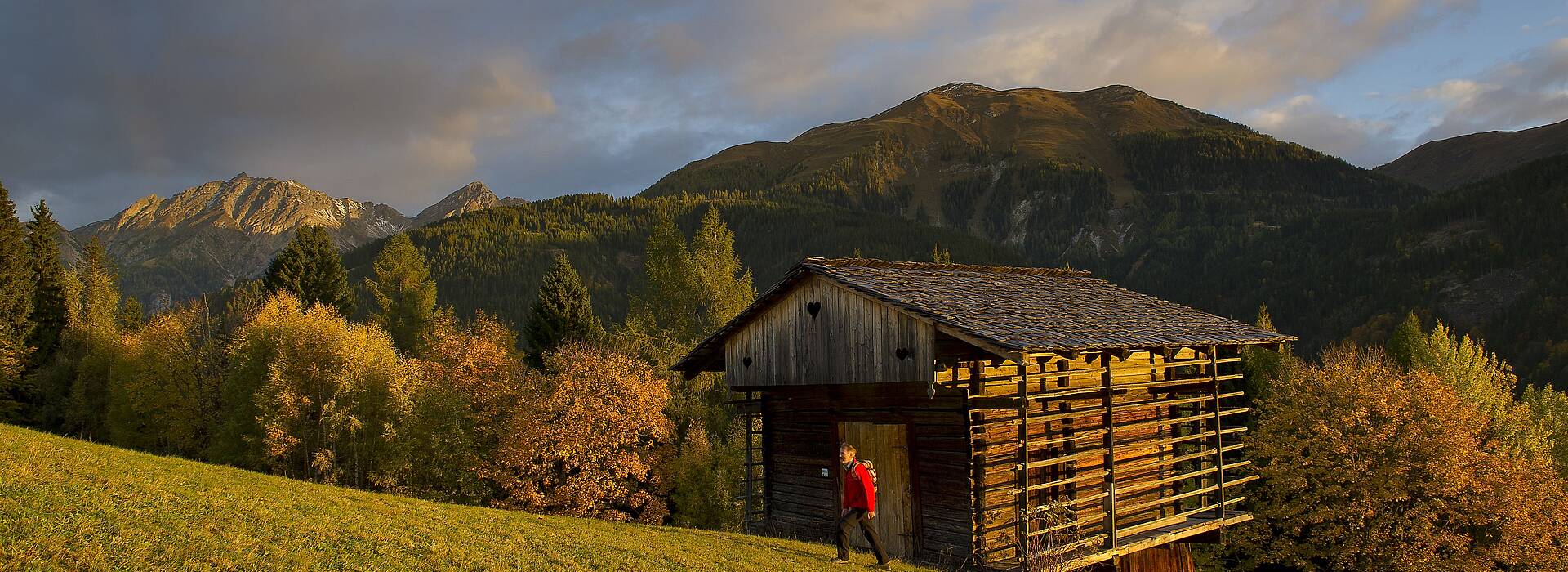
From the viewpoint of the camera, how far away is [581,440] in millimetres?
36438

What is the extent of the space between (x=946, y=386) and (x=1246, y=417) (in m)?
31.0

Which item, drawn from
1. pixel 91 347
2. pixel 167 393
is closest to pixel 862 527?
pixel 167 393

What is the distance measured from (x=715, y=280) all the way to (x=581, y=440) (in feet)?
85.7

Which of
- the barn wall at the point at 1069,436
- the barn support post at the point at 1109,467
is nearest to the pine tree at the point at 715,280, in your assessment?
the barn wall at the point at 1069,436

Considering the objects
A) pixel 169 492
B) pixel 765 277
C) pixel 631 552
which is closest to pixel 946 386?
pixel 631 552

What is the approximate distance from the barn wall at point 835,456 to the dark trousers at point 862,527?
13.1ft

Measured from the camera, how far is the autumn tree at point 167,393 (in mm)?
50656

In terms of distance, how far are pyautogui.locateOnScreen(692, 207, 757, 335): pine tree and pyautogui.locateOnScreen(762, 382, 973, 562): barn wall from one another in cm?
3441

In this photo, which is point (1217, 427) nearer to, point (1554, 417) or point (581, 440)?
point (581, 440)

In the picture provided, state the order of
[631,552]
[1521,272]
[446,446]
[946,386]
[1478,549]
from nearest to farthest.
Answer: [631,552] → [946,386] → [1478,549] → [446,446] → [1521,272]

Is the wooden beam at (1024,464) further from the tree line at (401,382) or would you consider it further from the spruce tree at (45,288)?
the spruce tree at (45,288)

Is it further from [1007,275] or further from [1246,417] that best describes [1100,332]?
[1246,417]

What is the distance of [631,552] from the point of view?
16219mm

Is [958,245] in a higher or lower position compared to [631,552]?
higher
